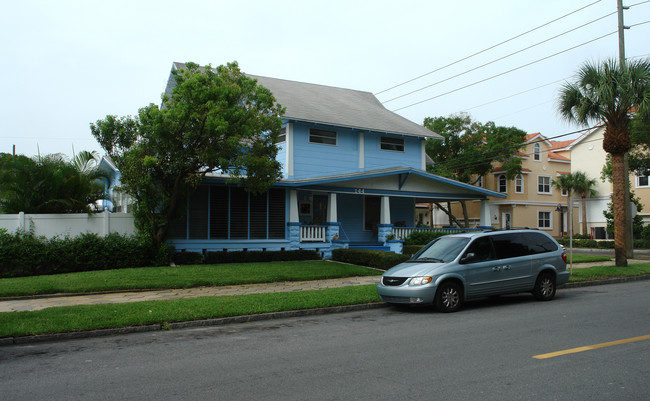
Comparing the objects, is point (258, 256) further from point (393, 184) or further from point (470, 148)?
point (470, 148)

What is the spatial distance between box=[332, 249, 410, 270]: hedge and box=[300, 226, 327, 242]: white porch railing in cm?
128

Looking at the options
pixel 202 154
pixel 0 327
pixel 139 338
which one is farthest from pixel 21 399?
pixel 202 154

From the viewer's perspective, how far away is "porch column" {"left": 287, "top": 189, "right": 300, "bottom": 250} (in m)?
21.3

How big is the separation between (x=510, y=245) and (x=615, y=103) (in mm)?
9322

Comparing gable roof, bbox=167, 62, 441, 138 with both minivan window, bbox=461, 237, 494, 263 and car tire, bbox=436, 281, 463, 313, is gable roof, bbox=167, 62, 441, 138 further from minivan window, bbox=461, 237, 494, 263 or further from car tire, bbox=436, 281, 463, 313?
car tire, bbox=436, 281, 463, 313

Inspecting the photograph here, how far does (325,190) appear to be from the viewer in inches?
855

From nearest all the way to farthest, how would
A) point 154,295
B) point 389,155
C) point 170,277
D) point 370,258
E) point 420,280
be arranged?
point 420,280, point 154,295, point 170,277, point 370,258, point 389,155

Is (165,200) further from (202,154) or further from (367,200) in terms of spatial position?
(367,200)

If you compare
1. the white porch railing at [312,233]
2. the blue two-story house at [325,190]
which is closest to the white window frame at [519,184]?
the blue two-story house at [325,190]

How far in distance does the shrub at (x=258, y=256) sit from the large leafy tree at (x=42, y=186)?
505 centimetres

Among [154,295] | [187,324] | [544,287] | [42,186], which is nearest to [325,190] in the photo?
[154,295]

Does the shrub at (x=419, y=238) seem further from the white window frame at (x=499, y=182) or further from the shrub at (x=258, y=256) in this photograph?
the white window frame at (x=499, y=182)

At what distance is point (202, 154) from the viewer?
16156mm

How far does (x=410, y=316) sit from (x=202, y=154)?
9117 millimetres
